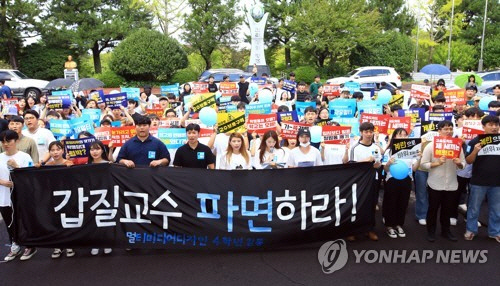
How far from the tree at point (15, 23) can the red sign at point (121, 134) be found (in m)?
28.1

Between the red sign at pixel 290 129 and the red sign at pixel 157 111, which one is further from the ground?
the red sign at pixel 157 111

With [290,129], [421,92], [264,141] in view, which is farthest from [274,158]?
[421,92]

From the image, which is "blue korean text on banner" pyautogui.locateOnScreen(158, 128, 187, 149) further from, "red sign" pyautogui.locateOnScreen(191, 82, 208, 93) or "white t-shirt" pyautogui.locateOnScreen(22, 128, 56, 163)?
"red sign" pyautogui.locateOnScreen(191, 82, 208, 93)

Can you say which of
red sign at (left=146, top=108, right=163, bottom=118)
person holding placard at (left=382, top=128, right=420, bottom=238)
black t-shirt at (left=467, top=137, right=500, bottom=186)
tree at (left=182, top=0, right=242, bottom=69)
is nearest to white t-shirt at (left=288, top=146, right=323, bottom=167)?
person holding placard at (left=382, top=128, right=420, bottom=238)

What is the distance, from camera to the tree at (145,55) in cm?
2853

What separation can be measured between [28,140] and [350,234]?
449cm

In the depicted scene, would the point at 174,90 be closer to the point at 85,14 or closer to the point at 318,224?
the point at 318,224

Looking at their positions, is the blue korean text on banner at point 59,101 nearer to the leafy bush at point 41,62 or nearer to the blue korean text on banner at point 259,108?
the blue korean text on banner at point 259,108

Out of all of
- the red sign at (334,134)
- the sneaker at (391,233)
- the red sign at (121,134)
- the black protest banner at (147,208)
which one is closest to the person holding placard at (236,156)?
the black protest banner at (147,208)

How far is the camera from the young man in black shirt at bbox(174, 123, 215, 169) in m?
5.90

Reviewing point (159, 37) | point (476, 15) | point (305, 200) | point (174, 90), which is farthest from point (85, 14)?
point (476, 15)

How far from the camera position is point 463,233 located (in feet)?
20.3

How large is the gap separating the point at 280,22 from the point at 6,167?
117ft

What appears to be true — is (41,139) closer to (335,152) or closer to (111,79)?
(335,152)
